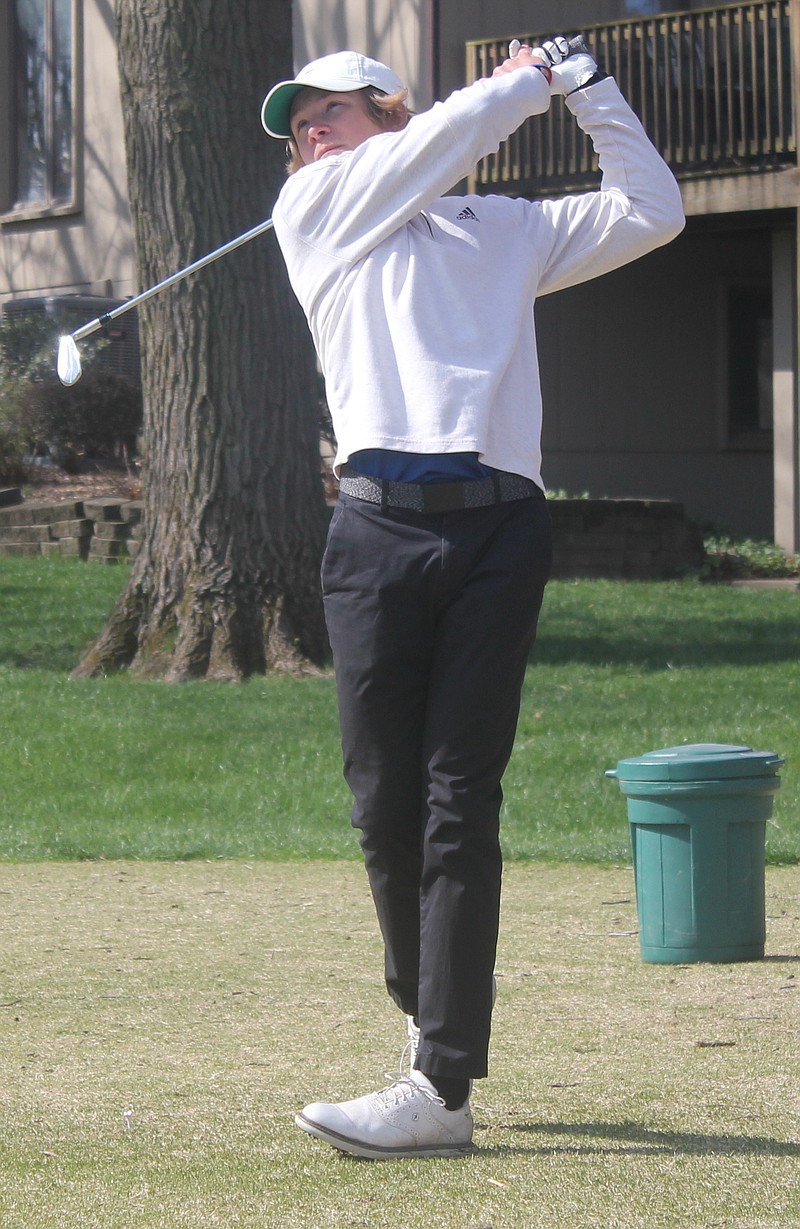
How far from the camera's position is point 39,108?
69.8ft

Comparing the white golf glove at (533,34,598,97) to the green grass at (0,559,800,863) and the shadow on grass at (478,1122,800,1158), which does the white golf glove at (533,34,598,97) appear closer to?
the shadow on grass at (478,1122,800,1158)

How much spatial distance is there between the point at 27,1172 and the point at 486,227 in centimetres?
197

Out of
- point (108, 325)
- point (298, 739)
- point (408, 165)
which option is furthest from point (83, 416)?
point (408, 165)

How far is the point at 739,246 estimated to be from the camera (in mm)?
19438

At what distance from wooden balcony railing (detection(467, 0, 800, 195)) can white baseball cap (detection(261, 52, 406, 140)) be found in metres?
13.1

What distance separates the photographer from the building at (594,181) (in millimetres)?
16453

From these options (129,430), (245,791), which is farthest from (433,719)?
(129,430)

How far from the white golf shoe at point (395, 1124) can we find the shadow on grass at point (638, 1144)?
0.08m

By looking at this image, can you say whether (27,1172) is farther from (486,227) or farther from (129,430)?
(129,430)

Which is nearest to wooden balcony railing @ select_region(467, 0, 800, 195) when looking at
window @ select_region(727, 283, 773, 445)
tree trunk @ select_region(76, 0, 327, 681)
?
window @ select_region(727, 283, 773, 445)

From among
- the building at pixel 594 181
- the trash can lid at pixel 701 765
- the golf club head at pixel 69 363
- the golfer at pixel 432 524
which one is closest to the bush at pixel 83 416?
the building at pixel 594 181

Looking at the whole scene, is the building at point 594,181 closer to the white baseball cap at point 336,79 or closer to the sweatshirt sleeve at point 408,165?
the white baseball cap at point 336,79

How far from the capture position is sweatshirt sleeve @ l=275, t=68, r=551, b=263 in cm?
338

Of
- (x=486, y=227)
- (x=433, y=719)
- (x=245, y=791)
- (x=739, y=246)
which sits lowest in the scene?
(x=245, y=791)
